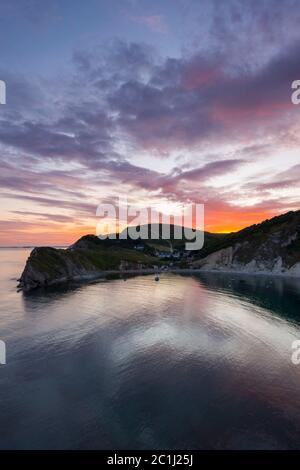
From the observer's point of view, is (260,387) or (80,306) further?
(80,306)

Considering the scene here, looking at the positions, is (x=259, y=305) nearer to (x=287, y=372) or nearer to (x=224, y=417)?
(x=287, y=372)

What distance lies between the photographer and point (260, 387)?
50.2 metres

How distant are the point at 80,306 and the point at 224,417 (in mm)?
79994

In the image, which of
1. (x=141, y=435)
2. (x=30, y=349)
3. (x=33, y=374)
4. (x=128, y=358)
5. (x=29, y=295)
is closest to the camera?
(x=141, y=435)

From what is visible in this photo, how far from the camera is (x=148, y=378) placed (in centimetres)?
5288

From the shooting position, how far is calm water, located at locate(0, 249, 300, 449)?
37.4 meters

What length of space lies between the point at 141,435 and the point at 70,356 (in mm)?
30697

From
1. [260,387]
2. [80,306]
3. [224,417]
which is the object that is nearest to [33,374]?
[224,417]

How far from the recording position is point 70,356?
6316 cm

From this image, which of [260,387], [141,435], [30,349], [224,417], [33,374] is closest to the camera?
[141,435]

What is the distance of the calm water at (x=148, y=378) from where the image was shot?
37406mm
